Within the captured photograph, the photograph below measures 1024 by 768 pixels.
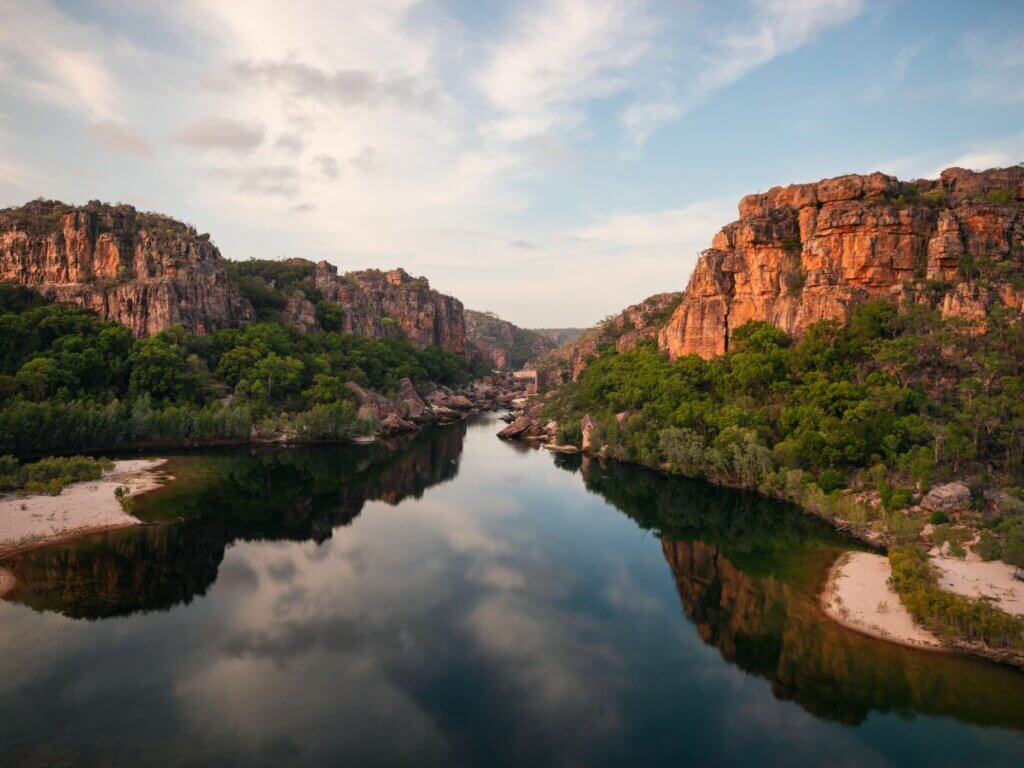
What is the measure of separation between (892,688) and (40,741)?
915 inches

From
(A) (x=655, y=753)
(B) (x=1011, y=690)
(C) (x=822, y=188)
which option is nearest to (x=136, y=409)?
(A) (x=655, y=753)

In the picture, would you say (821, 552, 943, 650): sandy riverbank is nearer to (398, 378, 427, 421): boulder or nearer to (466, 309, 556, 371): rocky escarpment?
(398, 378, 427, 421): boulder

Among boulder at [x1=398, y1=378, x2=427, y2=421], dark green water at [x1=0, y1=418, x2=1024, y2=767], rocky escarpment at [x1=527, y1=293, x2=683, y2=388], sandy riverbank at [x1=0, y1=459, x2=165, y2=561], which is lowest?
dark green water at [x1=0, y1=418, x2=1024, y2=767]

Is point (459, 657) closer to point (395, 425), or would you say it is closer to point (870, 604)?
point (870, 604)

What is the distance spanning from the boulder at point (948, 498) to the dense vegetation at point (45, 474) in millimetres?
46751

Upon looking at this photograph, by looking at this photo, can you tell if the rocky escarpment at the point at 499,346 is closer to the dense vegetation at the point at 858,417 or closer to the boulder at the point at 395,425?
the boulder at the point at 395,425

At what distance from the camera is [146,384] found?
5369cm

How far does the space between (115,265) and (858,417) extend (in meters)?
75.8

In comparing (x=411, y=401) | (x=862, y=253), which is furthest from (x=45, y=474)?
(x=862, y=253)

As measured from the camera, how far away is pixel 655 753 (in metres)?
15.2

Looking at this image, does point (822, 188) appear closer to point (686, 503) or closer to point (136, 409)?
point (686, 503)

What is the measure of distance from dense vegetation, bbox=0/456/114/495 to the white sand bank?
43.8 meters

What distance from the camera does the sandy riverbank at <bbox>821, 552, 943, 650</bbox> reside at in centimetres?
2009

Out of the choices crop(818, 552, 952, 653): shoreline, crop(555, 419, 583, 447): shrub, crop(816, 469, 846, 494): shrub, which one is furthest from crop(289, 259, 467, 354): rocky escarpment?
crop(818, 552, 952, 653): shoreline
